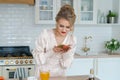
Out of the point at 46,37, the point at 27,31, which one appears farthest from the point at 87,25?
the point at 46,37

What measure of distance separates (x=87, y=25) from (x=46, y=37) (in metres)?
2.22

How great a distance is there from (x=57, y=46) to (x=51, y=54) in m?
0.15

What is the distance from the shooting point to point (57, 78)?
2.28m

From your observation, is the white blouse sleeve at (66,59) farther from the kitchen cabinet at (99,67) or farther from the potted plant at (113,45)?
the potted plant at (113,45)

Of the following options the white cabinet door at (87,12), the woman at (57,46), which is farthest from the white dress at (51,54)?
the white cabinet door at (87,12)

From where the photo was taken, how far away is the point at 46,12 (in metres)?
4.12

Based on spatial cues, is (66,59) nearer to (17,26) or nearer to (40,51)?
(40,51)

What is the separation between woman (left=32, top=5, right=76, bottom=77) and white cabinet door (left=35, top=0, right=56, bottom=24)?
1652 mm

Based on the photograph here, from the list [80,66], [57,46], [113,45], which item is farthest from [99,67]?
[57,46]

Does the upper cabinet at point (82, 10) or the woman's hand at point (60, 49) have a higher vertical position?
the upper cabinet at point (82, 10)

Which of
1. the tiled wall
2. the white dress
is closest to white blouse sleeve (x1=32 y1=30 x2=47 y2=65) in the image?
the white dress

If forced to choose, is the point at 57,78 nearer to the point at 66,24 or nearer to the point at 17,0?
the point at 66,24

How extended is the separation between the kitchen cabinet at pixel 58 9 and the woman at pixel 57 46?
166cm

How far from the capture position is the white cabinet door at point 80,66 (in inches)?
155
